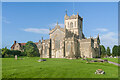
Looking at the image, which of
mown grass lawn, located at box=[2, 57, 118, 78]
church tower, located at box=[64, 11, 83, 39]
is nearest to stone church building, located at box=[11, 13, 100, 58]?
church tower, located at box=[64, 11, 83, 39]

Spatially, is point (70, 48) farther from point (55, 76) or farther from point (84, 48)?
point (55, 76)

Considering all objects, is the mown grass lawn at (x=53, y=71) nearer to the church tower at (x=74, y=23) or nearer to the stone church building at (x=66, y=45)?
the stone church building at (x=66, y=45)

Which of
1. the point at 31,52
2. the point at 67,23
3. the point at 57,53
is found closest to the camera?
the point at 57,53

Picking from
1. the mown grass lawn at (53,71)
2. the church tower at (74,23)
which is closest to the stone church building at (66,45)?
the church tower at (74,23)

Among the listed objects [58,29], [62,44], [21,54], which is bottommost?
[21,54]

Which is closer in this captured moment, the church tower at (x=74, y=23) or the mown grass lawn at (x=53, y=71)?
the mown grass lawn at (x=53, y=71)

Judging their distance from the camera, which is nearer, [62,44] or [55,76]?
[55,76]

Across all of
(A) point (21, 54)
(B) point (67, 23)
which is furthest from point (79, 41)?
(A) point (21, 54)

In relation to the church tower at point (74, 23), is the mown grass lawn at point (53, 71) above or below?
below

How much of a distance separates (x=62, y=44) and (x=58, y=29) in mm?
8836

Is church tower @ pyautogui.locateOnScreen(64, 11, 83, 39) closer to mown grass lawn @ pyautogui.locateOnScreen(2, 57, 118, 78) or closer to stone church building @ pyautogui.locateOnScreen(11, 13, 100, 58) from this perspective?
stone church building @ pyautogui.locateOnScreen(11, 13, 100, 58)

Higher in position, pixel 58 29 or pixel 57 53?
pixel 58 29

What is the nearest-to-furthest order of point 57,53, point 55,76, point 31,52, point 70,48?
1. point 55,76
2. point 70,48
3. point 57,53
4. point 31,52

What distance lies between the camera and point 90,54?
65125 mm
